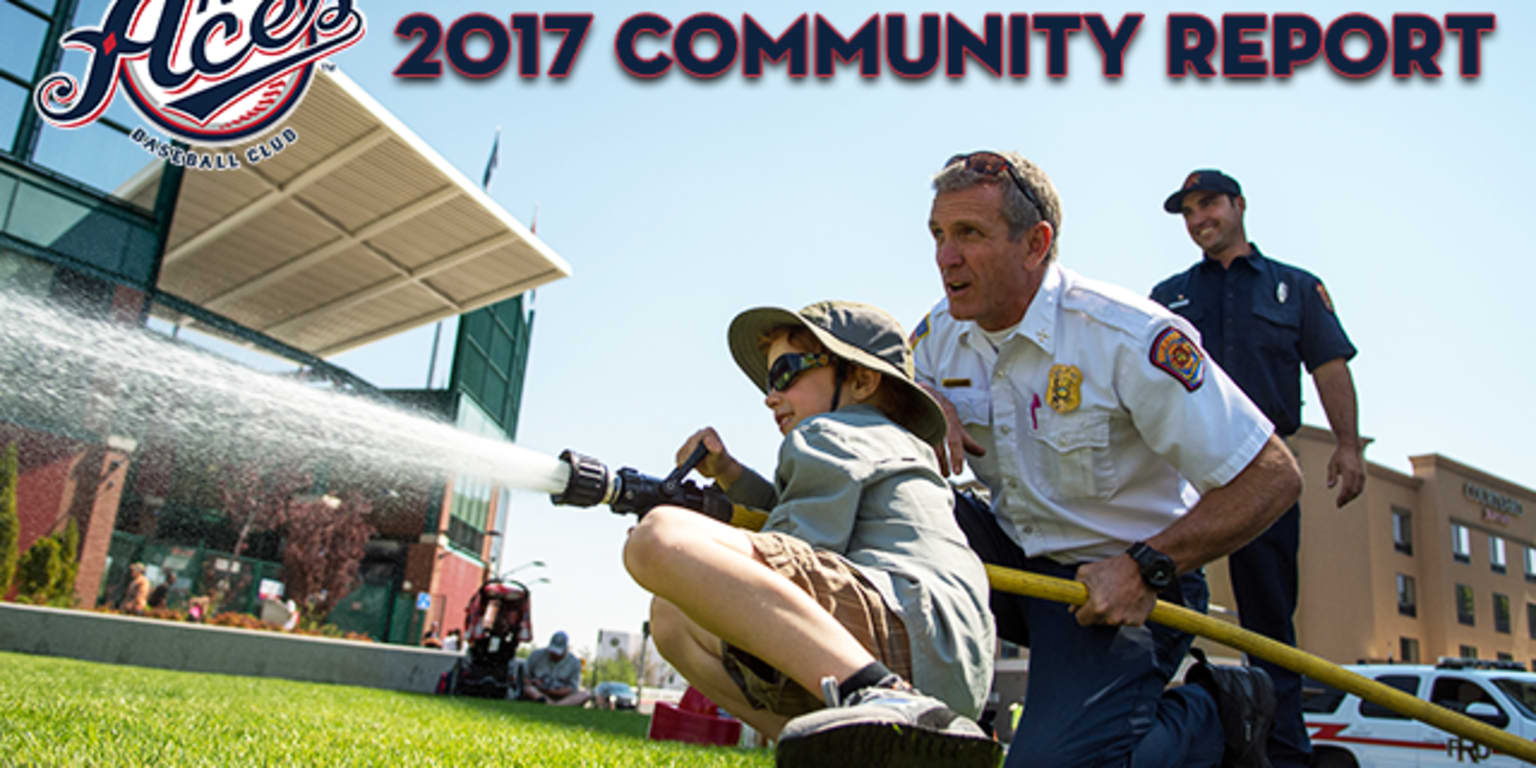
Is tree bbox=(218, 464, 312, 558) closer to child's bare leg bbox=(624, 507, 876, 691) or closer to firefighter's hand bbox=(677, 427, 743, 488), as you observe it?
firefighter's hand bbox=(677, 427, 743, 488)

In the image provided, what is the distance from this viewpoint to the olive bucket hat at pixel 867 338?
8.60 ft

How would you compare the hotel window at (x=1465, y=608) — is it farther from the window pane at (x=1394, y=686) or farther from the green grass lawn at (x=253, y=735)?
the green grass lawn at (x=253, y=735)

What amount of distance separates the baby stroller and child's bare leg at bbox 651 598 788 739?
16.4 metres

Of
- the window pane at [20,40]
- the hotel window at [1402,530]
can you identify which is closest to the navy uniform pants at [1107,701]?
the window pane at [20,40]

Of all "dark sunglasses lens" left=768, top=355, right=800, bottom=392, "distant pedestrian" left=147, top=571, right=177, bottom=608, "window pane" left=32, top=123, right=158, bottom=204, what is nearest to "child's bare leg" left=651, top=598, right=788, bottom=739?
"dark sunglasses lens" left=768, top=355, right=800, bottom=392

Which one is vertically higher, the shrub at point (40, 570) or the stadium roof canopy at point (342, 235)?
the stadium roof canopy at point (342, 235)

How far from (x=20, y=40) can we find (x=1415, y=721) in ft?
81.2

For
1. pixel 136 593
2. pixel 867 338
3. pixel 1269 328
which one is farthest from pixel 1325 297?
pixel 136 593

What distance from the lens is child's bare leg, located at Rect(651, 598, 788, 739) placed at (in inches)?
94.9

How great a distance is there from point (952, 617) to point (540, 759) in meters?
2.63

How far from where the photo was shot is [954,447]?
10.9 feet

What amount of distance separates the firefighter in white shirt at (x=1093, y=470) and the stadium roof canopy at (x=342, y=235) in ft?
70.9

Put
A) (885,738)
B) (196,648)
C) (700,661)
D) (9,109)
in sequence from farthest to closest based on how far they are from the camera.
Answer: (9,109)
(196,648)
(700,661)
(885,738)

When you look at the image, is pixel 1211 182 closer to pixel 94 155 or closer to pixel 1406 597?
pixel 94 155
